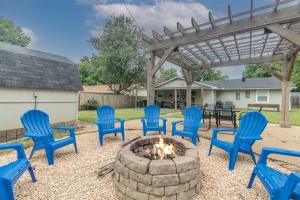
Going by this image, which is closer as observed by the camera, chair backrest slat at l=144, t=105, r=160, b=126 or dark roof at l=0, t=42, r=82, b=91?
chair backrest slat at l=144, t=105, r=160, b=126

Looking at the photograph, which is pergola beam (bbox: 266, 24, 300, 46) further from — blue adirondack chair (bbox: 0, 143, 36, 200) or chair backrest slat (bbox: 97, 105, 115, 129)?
blue adirondack chair (bbox: 0, 143, 36, 200)

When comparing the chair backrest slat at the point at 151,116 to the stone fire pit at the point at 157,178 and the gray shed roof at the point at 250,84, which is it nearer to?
the stone fire pit at the point at 157,178

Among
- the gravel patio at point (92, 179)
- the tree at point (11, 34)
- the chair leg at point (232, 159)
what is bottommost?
the gravel patio at point (92, 179)

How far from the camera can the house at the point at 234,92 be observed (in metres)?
16.2

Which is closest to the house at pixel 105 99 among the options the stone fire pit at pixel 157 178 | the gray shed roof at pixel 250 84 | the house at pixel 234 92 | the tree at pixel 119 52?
the tree at pixel 119 52

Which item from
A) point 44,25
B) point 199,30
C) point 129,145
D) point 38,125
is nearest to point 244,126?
point 129,145

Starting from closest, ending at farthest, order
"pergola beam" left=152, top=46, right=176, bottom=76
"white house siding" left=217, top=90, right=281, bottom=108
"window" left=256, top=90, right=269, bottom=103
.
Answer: "pergola beam" left=152, top=46, right=176, bottom=76 → "white house siding" left=217, top=90, right=281, bottom=108 → "window" left=256, top=90, right=269, bottom=103

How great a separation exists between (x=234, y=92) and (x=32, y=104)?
713 inches

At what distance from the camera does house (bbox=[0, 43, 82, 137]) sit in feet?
18.6

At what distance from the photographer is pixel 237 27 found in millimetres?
4363

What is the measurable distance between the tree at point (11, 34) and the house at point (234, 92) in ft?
69.5

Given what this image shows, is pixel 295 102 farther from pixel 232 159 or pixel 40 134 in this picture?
pixel 40 134

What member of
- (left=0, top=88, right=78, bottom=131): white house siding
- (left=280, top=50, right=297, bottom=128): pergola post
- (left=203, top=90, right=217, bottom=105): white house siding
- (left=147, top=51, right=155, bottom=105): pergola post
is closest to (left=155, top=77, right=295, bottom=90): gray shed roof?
(left=203, top=90, right=217, bottom=105): white house siding

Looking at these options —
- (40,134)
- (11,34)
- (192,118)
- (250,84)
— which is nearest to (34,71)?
(40,134)
